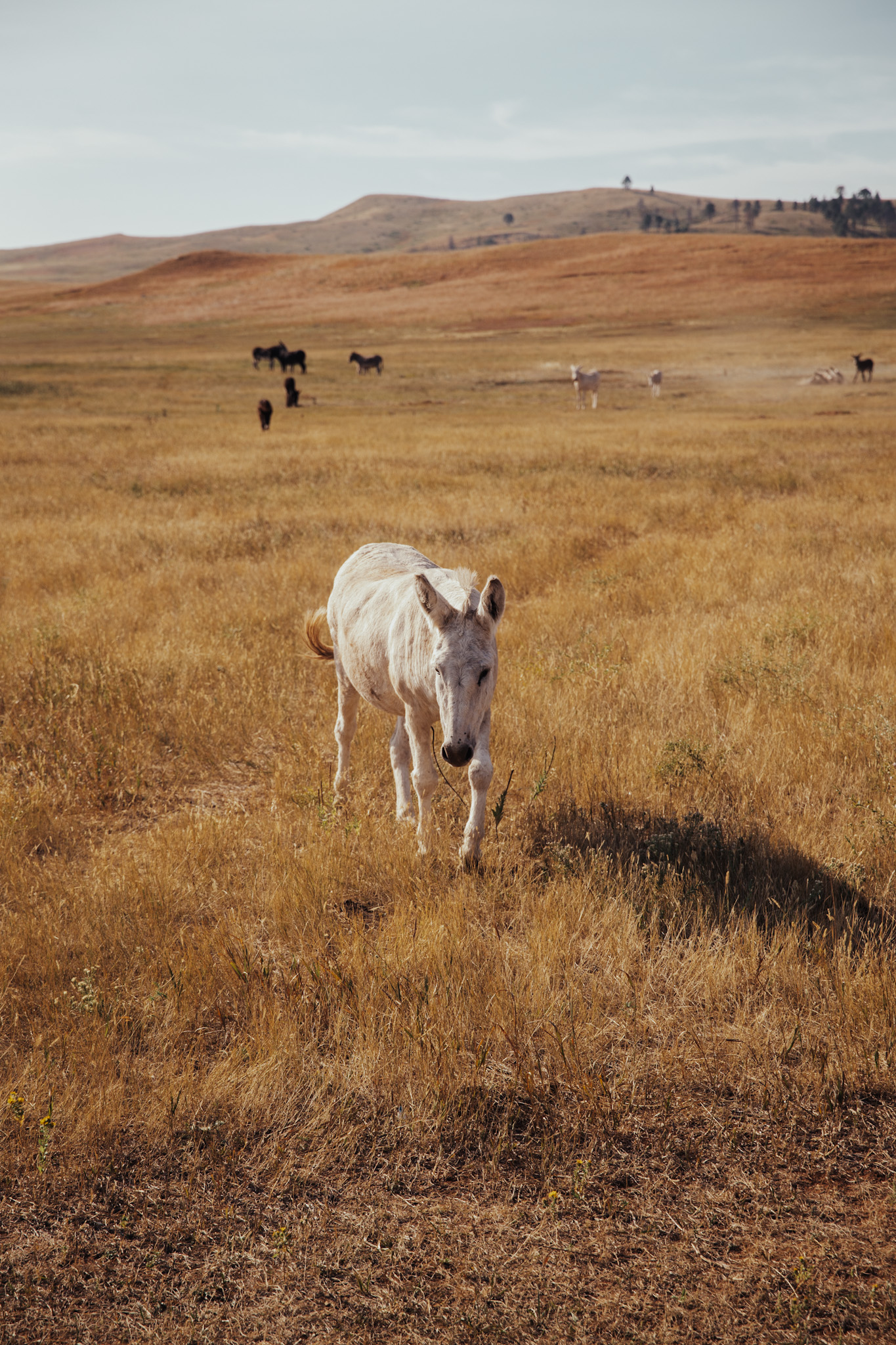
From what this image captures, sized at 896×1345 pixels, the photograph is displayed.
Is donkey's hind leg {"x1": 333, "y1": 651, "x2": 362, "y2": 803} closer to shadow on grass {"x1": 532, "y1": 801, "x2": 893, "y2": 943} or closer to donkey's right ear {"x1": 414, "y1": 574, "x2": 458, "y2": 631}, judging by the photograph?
shadow on grass {"x1": 532, "y1": 801, "x2": 893, "y2": 943}

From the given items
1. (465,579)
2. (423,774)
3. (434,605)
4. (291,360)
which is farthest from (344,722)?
(291,360)

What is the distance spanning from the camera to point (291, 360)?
51250 mm

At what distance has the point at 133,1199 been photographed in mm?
2664

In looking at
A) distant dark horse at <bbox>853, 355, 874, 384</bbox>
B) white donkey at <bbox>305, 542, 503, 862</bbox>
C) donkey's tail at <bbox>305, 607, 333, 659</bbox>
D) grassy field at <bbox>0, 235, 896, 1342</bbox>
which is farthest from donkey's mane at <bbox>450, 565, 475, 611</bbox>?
distant dark horse at <bbox>853, 355, 874, 384</bbox>

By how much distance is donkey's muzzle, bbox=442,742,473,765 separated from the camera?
379cm

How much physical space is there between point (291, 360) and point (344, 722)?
165 feet

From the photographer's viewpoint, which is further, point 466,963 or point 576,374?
point 576,374

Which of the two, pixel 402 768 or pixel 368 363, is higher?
pixel 368 363

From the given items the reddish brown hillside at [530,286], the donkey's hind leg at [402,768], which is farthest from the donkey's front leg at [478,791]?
the reddish brown hillside at [530,286]

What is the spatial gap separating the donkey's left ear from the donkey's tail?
2589mm

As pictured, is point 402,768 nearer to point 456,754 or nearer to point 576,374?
point 456,754

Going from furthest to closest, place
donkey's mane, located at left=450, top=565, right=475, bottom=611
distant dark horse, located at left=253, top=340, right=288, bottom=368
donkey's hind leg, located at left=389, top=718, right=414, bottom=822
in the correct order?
distant dark horse, located at left=253, top=340, right=288, bottom=368, donkey's hind leg, located at left=389, top=718, right=414, bottom=822, donkey's mane, located at left=450, top=565, right=475, bottom=611

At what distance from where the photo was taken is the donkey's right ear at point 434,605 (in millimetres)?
3996

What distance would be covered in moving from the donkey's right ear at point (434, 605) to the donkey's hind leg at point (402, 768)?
4.41 ft
